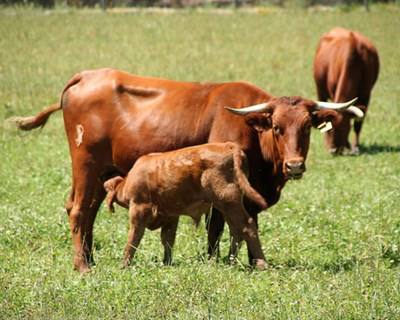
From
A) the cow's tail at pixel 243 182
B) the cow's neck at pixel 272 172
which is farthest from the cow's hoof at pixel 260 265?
the cow's neck at pixel 272 172

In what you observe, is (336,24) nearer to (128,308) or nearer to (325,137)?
(325,137)

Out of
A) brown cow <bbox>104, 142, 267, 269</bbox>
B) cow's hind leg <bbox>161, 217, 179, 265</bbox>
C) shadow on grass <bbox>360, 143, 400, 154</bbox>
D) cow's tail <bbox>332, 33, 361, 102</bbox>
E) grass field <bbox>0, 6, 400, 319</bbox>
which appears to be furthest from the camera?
cow's tail <bbox>332, 33, 361, 102</bbox>

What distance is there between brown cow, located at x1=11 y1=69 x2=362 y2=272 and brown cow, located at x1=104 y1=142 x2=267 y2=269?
0.43m

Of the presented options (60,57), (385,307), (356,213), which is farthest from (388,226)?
(60,57)

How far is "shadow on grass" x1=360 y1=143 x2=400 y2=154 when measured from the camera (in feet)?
61.3

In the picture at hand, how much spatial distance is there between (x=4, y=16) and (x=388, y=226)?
21398 millimetres

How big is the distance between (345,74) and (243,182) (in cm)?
1041

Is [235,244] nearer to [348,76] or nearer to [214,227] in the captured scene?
[214,227]

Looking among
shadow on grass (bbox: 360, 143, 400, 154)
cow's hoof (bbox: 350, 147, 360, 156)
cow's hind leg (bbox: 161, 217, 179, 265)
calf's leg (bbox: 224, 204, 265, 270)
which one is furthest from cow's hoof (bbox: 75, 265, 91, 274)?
shadow on grass (bbox: 360, 143, 400, 154)

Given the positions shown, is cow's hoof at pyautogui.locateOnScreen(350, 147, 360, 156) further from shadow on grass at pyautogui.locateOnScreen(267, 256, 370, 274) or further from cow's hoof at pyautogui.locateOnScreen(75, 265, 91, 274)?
cow's hoof at pyautogui.locateOnScreen(75, 265, 91, 274)

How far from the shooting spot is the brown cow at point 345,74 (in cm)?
1886

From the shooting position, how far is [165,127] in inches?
416

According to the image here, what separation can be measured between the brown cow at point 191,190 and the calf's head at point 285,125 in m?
0.40

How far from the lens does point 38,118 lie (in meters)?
11.7
